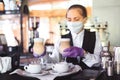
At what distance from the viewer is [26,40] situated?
128 inches

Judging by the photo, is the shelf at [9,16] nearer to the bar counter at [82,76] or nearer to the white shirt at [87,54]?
the white shirt at [87,54]

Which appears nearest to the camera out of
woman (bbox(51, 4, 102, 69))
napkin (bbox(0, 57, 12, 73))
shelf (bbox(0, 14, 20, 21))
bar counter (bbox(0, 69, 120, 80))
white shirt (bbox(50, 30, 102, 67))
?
bar counter (bbox(0, 69, 120, 80))

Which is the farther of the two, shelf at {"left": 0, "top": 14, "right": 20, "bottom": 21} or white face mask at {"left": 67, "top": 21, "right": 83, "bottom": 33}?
shelf at {"left": 0, "top": 14, "right": 20, "bottom": 21}

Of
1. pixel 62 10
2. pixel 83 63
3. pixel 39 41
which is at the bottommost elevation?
pixel 83 63

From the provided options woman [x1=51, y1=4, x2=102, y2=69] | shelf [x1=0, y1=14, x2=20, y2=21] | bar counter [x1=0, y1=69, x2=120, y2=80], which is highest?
shelf [x1=0, y1=14, x2=20, y2=21]

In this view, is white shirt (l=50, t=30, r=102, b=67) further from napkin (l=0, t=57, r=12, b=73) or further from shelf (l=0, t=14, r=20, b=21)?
shelf (l=0, t=14, r=20, b=21)

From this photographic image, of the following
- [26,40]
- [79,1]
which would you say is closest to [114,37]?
[79,1]

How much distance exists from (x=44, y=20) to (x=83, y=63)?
1551 millimetres

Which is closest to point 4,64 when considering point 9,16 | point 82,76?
point 82,76

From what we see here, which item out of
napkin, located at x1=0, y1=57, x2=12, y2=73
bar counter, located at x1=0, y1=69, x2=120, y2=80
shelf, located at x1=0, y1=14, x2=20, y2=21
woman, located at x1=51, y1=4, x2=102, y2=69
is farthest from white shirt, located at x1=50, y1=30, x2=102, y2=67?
shelf, located at x1=0, y1=14, x2=20, y2=21

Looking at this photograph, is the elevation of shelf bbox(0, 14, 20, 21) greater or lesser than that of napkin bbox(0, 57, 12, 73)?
greater

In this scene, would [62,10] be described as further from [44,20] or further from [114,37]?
[114,37]

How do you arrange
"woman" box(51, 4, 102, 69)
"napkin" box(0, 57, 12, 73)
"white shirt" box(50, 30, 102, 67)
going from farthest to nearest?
"woman" box(51, 4, 102, 69) → "white shirt" box(50, 30, 102, 67) → "napkin" box(0, 57, 12, 73)

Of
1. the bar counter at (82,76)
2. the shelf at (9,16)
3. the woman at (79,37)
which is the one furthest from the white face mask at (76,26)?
the shelf at (9,16)
